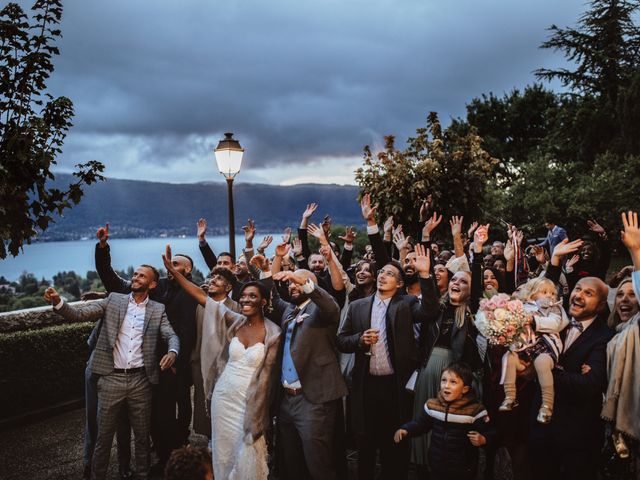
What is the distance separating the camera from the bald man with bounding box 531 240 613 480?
149 inches

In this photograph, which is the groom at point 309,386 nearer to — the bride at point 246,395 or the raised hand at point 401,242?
the bride at point 246,395

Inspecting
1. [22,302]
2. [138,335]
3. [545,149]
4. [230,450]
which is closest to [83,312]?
[138,335]

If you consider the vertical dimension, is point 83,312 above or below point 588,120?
below

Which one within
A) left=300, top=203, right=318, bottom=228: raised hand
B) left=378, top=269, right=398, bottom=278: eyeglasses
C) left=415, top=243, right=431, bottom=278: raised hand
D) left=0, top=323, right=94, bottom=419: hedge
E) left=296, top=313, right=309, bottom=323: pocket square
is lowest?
left=0, top=323, right=94, bottom=419: hedge

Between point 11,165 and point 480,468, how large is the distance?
18.0ft

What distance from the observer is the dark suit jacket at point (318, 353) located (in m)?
4.36

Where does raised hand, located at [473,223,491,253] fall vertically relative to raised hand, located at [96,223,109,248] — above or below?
below

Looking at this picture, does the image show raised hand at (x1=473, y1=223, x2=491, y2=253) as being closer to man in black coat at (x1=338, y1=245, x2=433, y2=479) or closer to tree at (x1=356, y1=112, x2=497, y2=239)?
man in black coat at (x1=338, y1=245, x2=433, y2=479)

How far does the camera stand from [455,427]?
3.96 metres

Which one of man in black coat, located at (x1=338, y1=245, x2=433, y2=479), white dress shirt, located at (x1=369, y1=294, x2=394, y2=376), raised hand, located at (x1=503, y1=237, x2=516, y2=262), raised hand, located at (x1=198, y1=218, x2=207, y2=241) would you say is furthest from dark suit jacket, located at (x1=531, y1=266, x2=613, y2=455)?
raised hand, located at (x1=198, y1=218, x2=207, y2=241)

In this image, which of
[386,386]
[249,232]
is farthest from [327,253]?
[249,232]

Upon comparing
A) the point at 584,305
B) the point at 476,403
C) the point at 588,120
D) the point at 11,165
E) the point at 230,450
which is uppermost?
the point at 588,120

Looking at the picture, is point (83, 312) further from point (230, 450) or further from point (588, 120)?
point (588, 120)

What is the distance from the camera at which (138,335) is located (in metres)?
5.21
